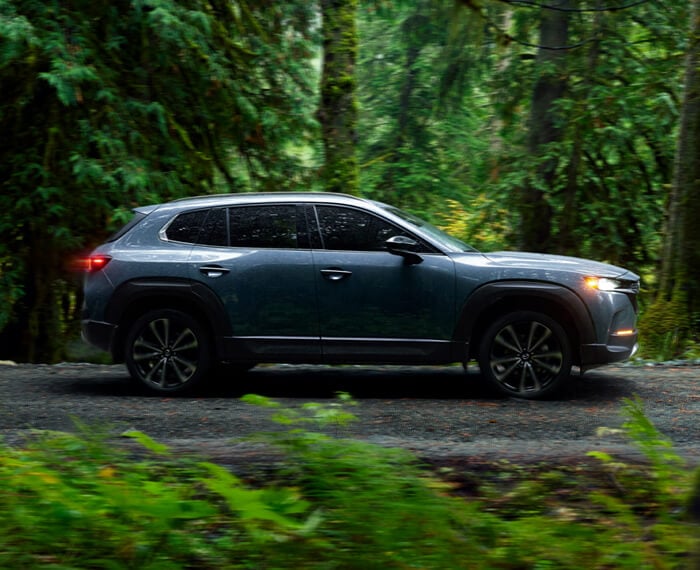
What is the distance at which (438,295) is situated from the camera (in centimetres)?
826

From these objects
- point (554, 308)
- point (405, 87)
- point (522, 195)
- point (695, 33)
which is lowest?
point (554, 308)

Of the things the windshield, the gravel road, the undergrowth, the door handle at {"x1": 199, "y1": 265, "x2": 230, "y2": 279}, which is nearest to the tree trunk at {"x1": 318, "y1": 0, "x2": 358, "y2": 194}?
the gravel road

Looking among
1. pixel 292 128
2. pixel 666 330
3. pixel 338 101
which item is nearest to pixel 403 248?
pixel 666 330

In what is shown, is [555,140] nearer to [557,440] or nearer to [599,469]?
[557,440]

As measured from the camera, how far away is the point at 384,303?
27.3ft

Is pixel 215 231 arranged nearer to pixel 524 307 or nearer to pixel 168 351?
pixel 168 351

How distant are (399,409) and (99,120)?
6444 millimetres

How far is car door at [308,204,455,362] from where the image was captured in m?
8.27

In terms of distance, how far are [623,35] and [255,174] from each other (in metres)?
6.55

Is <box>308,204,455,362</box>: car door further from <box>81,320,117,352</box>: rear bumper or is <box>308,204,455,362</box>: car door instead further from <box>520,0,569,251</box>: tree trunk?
<box>520,0,569,251</box>: tree trunk

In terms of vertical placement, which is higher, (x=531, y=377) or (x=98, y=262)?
(x=98, y=262)

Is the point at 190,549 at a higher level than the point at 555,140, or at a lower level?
lower

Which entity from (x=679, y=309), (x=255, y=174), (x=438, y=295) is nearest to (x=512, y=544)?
(x=438, y=295)

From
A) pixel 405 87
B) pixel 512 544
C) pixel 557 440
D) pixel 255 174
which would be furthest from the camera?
pixel 405 87
